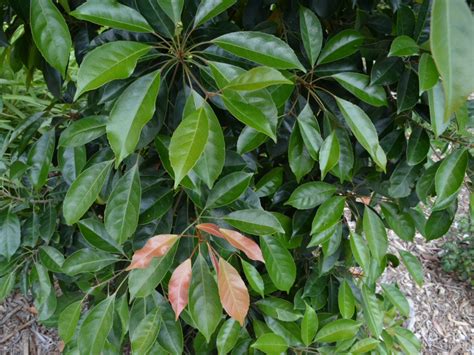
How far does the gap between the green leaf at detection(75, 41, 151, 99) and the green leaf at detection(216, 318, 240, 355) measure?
0.73m

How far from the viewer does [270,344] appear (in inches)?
43.4

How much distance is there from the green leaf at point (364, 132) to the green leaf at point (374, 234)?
26 centimetres

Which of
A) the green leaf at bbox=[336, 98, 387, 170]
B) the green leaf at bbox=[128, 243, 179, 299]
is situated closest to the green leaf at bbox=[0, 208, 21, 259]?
the green leaf at bbox=[128, 243, 179, 299]

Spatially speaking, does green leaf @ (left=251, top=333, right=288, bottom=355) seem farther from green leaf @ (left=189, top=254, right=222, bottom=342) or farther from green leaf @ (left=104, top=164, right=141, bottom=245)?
green leaf @ (left=104, top=164, right=141, bottom=245)

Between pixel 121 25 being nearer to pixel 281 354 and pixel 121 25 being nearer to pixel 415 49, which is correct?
pixel 415 49

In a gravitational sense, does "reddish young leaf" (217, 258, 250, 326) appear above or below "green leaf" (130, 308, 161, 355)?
above

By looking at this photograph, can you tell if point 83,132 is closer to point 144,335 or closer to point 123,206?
point 123,206

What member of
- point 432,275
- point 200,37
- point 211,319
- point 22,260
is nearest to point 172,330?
point 211,319

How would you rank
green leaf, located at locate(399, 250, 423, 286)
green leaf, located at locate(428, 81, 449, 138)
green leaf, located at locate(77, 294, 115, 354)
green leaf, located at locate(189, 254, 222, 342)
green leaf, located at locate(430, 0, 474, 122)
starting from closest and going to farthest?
green leaf, located at locate(430, 0, 474, 122)
green leaf, located at locate(428, 81, 449, 138)
green leaf, located at locate(189, 254, 222, 342)
green leaf, located at locate(77, 294, 115, 354)
green leaf, located at locate(399, 250, 423, 286)

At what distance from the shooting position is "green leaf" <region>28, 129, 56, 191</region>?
0.97 meters

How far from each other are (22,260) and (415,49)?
1136mm

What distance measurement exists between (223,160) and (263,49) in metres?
0.18

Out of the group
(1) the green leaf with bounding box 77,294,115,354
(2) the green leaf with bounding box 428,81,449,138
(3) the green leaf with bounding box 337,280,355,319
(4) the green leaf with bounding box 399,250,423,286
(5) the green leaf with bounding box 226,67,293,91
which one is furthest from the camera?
(4) the green leaf with bounding box 399,250,423,286

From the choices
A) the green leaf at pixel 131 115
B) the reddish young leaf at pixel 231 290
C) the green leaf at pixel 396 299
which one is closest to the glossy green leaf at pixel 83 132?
the green leaf at pixel 131 115
